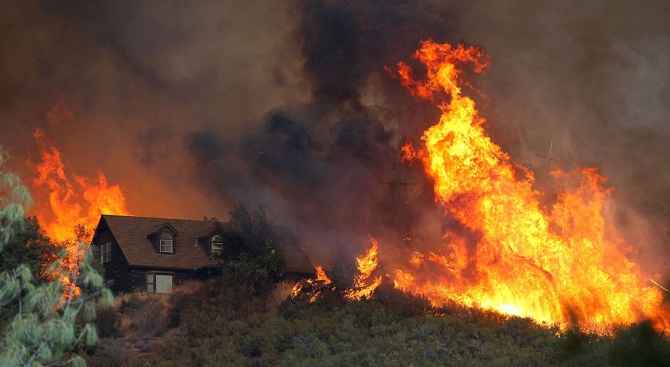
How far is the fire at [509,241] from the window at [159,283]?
663 inches

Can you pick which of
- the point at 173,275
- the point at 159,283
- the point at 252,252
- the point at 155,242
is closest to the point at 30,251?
the point at 252,252

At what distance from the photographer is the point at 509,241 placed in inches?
1495

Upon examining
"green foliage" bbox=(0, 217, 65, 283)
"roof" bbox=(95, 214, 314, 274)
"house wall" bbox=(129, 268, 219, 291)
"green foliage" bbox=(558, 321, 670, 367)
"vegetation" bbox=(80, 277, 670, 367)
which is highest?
"roof" bbox=(95, 214, 314, 274)

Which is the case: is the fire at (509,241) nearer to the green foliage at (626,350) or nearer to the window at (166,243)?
the green foliage at (626,350)

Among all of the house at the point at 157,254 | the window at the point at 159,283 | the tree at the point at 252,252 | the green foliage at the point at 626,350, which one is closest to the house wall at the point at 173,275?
the house at the point at 157,254

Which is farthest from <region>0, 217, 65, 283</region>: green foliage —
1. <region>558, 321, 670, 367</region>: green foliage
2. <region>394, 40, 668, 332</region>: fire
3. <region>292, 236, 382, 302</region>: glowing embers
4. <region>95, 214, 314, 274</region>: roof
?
<region>558, 321, 670, 367</region>: green foliage

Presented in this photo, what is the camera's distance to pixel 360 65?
148ft

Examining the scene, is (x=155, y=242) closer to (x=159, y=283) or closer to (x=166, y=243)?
(x=166, y=243)

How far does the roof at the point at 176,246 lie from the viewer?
174 feet

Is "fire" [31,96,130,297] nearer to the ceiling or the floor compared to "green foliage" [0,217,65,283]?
nearer to the ceiling

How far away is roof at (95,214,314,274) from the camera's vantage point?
174 feet

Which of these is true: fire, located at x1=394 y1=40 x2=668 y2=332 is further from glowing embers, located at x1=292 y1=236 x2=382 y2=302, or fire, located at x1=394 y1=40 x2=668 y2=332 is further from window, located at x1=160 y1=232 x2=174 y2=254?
window, located at x1=160 y1=232 x2=174 y2=254

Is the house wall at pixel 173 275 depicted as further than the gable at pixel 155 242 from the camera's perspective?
No

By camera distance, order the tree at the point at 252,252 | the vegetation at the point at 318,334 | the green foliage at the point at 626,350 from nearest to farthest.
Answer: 1. the green foliage at the point at 626,350
2. the vegetation at the point at 318,334
3. the tree at the point at 252,252
